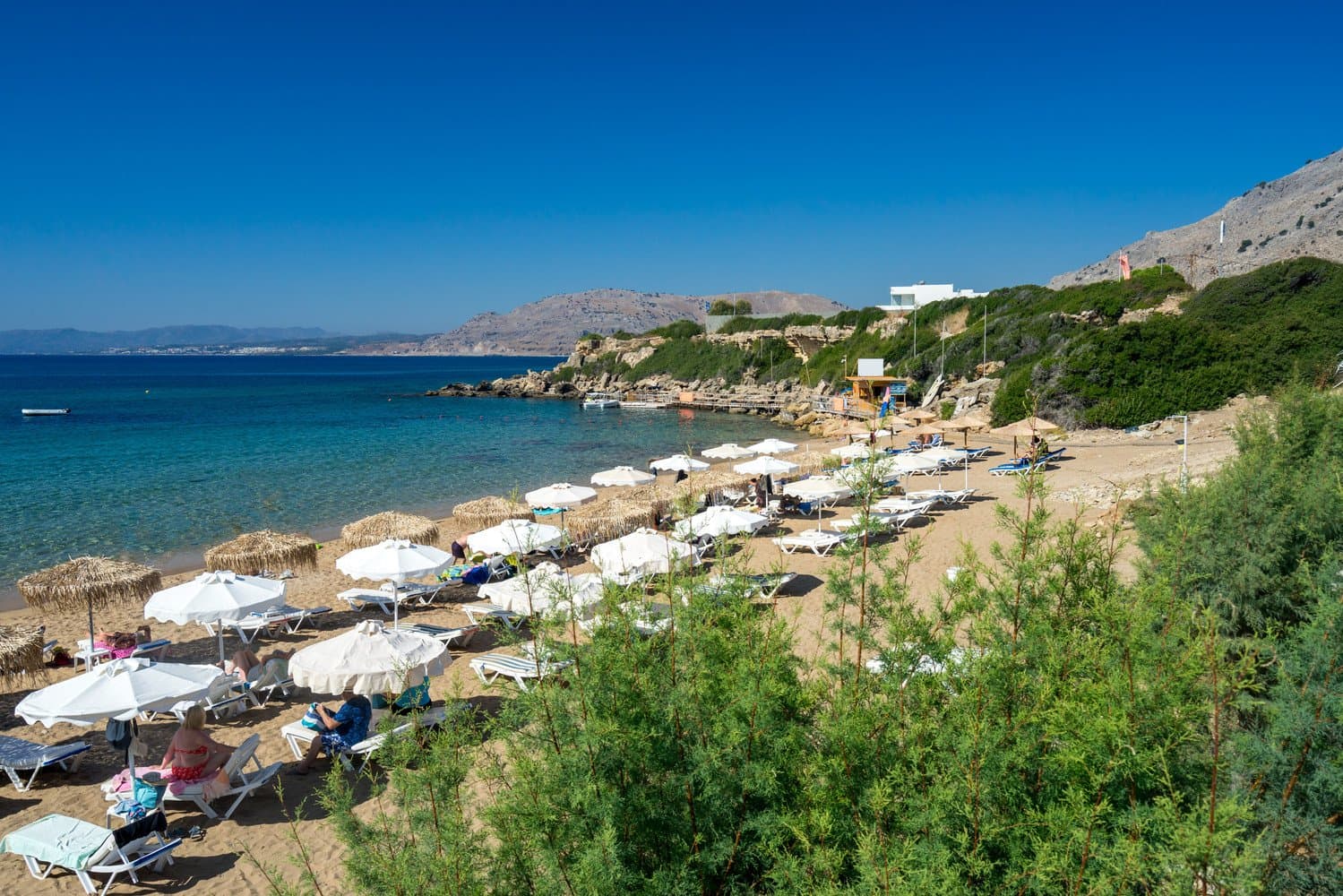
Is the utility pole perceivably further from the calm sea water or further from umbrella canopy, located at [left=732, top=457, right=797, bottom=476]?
the calm sea water

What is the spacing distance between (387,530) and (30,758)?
20.6ft

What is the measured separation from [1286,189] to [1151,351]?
72.1 m

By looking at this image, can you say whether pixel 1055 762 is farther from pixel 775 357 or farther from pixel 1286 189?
pixel 1286 189

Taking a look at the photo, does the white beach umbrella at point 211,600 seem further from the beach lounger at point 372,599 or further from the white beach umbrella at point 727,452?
the white beach umbrella at point 727,452

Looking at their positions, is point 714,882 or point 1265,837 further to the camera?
point 714,882

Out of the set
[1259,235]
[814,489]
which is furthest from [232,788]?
[1259,235]

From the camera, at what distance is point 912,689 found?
136 inches

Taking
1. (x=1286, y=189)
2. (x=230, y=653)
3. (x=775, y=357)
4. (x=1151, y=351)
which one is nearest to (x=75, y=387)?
(x=775, y=357)

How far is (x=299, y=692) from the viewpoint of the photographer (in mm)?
9625

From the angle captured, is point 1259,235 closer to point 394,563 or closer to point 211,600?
point 394,563

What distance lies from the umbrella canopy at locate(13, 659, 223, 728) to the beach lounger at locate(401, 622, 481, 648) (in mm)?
3626

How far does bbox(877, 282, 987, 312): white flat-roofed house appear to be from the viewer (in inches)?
2537

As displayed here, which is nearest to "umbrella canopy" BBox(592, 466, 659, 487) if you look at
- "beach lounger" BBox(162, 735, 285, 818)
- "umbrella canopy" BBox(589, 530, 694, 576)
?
"umbrella canopy" BBox(589, 530, 694, 576)

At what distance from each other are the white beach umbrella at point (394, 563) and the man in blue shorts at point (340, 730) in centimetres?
259
